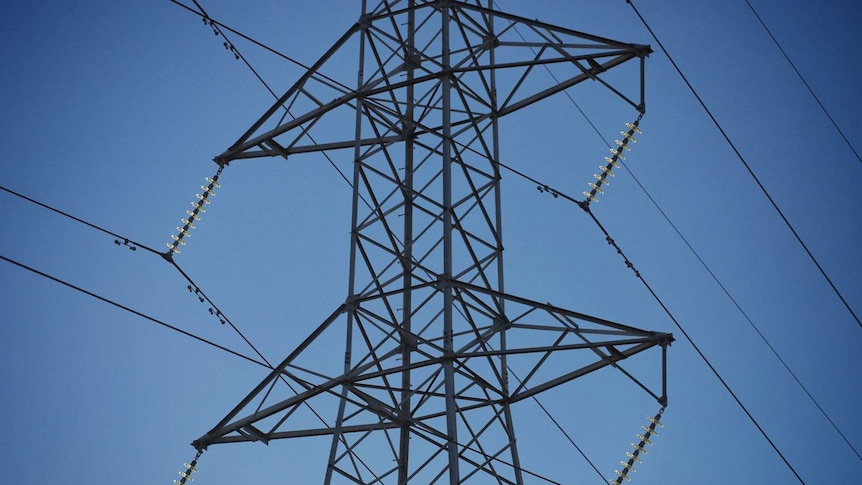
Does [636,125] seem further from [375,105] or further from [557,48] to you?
[375,105]

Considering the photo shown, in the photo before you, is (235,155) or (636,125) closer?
(636,125)

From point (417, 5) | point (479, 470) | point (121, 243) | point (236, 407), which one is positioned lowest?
point (479, 470)

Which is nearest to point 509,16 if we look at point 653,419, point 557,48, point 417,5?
point 557,48

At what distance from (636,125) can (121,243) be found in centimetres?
914

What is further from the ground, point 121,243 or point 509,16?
point 509,16

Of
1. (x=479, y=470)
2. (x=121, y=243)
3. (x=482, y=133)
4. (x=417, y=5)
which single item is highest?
(x=417, y=5)

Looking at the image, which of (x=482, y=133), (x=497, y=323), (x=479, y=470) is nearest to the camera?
(x=479, y=470)

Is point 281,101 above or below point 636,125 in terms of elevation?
above

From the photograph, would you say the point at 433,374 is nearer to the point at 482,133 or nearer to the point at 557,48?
the point at 482,133

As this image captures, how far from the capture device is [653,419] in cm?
1936

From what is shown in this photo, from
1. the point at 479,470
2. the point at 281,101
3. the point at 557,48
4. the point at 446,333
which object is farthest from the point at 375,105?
the point at 479,470

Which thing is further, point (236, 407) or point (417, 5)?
point (417, 5)

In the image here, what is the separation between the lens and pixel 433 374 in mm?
19953

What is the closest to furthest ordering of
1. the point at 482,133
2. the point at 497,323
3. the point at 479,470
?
1. the point at 479,470
2. the point at 497,323
3. the point at 482,133
